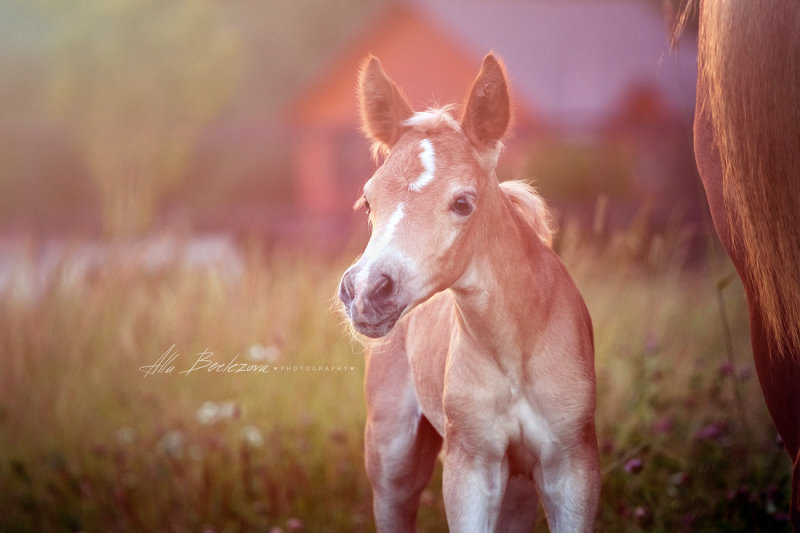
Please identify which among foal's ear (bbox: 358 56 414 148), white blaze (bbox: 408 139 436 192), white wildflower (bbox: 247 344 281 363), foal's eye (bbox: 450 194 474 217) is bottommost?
white wildflower (bbox: 247 344 281 363)

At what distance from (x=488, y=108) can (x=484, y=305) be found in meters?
0.61

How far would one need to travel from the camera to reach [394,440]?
3.03 metres

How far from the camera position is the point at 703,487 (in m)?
3.67

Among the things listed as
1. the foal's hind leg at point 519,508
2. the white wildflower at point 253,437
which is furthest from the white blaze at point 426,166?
the white wildflower at point 253,437

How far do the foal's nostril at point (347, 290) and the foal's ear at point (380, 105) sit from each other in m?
0.61

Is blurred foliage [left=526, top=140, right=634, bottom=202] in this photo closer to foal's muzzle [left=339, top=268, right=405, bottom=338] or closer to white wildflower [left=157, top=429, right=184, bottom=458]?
white wildflower [left=157, top=429, right=184, bottom=458]

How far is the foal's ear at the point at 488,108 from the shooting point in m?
2.40

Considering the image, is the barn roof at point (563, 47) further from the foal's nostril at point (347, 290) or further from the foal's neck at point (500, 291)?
the foal's nostril at point (347, 290)

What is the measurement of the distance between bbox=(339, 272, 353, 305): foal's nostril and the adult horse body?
119cm

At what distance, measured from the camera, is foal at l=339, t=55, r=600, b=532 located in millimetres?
2283

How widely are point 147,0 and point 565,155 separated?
6.28m

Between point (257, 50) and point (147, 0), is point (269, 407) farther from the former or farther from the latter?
point (257, 50)

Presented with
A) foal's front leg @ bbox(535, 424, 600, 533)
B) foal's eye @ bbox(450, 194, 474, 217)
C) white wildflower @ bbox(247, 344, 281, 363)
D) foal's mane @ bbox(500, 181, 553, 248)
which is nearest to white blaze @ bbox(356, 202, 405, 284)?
foal's eye @ bbox(450, 194, 474, 217)

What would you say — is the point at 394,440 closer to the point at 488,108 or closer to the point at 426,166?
the point at 426,166
